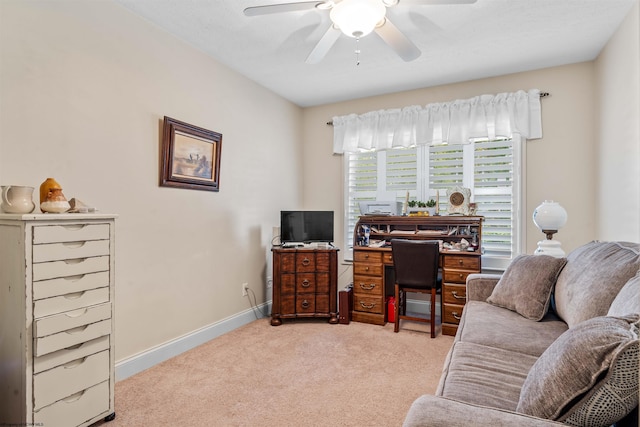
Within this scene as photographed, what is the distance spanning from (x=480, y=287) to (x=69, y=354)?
2584 mm

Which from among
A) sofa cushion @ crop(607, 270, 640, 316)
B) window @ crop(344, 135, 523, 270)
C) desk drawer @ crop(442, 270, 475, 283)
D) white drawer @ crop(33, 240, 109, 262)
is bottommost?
desk drawer @ crop(442, 270, 475, 283)

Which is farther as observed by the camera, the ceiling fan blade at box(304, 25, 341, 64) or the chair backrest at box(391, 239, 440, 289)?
the chair backrest at box(391, 239, 440, 289)

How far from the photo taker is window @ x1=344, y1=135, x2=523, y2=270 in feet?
11.4

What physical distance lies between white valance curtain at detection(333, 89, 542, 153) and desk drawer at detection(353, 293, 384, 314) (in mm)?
1685

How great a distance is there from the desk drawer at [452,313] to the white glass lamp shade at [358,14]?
2499 millimetres

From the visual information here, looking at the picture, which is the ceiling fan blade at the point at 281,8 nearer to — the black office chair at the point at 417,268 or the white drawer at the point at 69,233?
the white drawer at the point at 69,233

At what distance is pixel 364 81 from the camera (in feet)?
11.9

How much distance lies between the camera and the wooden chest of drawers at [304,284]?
3.52 meters

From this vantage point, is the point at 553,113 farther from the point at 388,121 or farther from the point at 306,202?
the point at 306,202

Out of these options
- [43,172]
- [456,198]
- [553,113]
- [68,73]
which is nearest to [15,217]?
[43,172]

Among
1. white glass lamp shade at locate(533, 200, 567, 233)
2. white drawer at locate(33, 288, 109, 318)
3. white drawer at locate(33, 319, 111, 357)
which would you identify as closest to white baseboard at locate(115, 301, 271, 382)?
white drawer at locate(33, 319, 111, 357)

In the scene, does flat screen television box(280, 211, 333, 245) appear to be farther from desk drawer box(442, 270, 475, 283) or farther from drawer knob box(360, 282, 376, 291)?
desk drawer box(442, 270, 475, 283)

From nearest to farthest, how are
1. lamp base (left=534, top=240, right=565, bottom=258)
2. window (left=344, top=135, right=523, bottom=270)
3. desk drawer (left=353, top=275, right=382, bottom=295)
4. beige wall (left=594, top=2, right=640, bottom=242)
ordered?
beige wall (left=594, top=2, right=640, bottom=242) < lamp base (left=534, top=240, right=565, bottom=258) < window (left=344, top=135, right=523, bottom=270) < desk drawer (left=353, top=275, right=382, bottom=295)

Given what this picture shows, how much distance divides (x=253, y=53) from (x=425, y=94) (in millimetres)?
1928
